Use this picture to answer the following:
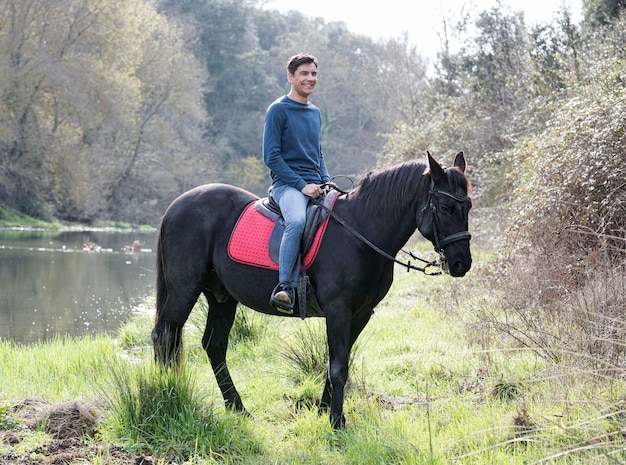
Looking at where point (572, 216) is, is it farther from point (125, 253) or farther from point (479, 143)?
point (125, 253)

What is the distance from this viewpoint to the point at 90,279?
17922 millimetres

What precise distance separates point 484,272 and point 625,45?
3930 millimetres

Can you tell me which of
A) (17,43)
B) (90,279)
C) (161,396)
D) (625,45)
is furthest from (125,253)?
(161,396)

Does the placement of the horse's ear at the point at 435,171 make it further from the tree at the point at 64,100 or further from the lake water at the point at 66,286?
the tree at the point at 64,100

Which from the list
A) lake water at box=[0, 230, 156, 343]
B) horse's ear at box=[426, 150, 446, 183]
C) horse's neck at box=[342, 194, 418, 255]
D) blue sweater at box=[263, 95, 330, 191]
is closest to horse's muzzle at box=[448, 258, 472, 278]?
horse's neck at box=[342, 194, 418, 255]

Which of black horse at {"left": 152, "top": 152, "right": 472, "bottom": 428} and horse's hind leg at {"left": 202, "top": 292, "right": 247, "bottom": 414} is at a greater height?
black horse at {"left": 152, "top": 152, "right": 472, "bottom": 428}

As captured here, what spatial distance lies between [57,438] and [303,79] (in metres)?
3.20

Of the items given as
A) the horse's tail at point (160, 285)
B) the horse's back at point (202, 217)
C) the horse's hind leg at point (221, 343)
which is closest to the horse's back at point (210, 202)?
the horse's back at point (202, 217)

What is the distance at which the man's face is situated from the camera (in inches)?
220

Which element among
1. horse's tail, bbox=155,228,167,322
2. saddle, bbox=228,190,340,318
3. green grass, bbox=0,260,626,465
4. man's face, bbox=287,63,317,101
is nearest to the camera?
green grass, bbox=0,260,626,465

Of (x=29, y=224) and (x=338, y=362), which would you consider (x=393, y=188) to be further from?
(x=29, y=224)

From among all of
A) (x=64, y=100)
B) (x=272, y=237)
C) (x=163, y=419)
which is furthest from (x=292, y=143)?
(x=64, y=100)

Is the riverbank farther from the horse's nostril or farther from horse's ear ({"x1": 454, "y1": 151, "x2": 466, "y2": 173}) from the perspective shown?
the horse's nostril

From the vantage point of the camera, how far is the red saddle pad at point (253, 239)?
18.0 feet
